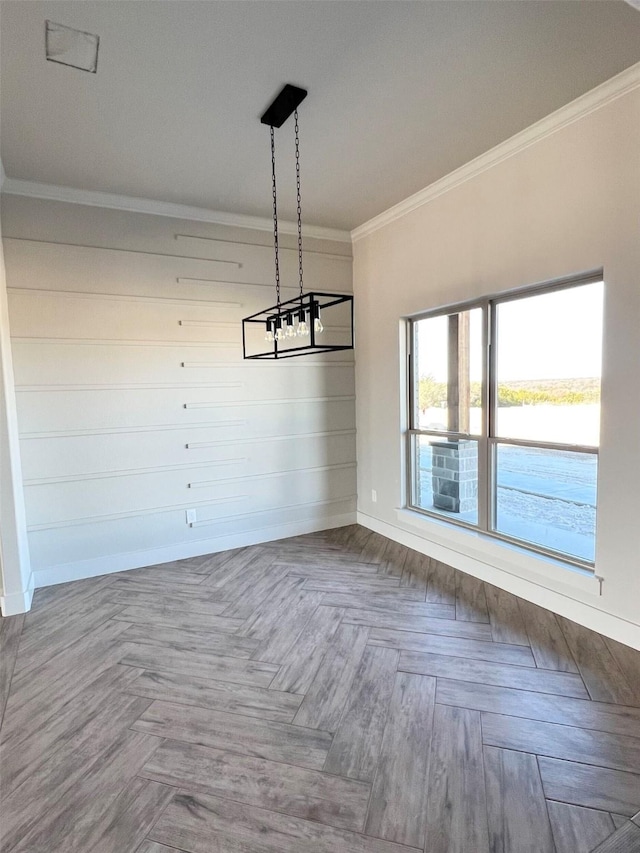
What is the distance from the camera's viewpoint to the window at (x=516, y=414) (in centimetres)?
275

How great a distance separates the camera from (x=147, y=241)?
12.2 feet

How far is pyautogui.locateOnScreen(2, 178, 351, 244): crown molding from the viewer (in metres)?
3.29

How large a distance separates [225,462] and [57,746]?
2.47m

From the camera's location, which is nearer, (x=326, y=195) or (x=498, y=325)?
(x=498, y=325)

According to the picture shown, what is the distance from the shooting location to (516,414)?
10.4ft

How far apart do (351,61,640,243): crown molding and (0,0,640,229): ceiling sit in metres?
0.06

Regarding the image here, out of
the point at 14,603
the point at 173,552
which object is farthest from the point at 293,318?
the point at 14,603

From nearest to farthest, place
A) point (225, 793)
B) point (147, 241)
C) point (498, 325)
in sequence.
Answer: point (225, 793) < point (498, 325) < point (147, 241)

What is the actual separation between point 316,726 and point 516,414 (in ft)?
7.67

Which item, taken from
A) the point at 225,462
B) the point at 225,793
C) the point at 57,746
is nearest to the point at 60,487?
the point at 225,462

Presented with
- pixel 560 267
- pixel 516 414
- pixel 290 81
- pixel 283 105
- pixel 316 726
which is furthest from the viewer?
pixel 516 414

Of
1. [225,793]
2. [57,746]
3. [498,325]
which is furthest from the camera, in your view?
[498,325]

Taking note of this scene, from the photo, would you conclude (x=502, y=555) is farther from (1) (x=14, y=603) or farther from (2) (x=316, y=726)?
(1) (x=14, y=603)

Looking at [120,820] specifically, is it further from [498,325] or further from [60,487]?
[498,325]
